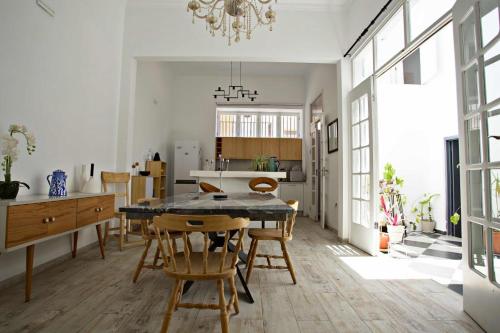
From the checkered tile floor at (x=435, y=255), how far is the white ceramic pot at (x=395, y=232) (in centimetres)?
9

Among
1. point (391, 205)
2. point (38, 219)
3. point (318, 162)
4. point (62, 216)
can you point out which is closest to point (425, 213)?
point (391, 205)

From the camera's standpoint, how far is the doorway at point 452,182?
182 inches

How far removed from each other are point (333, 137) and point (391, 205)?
155 cm

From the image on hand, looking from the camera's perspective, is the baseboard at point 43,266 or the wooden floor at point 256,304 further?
the baseboard at point 43,266

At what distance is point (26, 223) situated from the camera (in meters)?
1.94

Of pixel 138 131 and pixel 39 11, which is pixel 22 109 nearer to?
pixel 39 11

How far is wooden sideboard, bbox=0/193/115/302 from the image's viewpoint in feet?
5.90

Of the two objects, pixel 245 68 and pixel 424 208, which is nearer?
pixel 424 208

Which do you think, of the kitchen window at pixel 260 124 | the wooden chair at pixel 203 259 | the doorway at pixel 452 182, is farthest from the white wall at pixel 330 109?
the wooden chair at pixel 203 259

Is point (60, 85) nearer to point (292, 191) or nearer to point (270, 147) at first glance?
point (270, 147)

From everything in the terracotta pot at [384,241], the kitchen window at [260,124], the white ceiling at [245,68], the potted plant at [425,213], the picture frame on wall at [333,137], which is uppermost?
the white ceiling at [245,68]

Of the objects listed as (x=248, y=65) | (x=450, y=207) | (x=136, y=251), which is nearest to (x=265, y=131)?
(x=248, y=65)

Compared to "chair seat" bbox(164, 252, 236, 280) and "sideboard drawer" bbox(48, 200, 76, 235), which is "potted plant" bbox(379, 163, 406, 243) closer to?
"chair seat" bbox(164, 252, 236, 280)

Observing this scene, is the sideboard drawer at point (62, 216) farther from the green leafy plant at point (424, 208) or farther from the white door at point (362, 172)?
the green leafy plant at point (424, 208)
